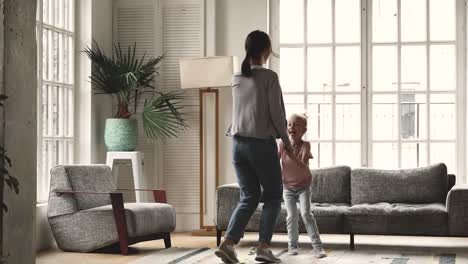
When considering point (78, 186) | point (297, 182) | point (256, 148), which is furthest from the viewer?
point (78, 186)

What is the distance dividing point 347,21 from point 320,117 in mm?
959

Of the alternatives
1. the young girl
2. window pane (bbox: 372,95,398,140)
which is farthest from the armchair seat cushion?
window pane (bbox: 372,95,398,140)

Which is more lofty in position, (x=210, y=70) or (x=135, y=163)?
(x=210, y=70)

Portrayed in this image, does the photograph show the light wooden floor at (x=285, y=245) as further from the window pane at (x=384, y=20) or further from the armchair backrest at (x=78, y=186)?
the window pane at (x=384, y=20)

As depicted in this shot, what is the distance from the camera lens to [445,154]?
26.1 feet

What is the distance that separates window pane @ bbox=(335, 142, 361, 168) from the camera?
26.6ft

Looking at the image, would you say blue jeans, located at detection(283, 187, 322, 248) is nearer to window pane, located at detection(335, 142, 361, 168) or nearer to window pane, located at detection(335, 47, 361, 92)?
window pane, located at detection(335, 142, 361, 168)

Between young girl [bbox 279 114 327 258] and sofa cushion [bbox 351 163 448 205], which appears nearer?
young girl [bbox 279 114 327 258]

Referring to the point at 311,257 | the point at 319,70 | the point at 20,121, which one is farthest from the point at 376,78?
the point at 20,121

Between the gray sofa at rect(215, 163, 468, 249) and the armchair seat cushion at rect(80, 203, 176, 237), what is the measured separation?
412 millimetres

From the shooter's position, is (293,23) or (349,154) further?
(293,23)

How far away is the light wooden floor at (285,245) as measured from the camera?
Answer: 613 centimetres

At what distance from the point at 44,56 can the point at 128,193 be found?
1806 mm

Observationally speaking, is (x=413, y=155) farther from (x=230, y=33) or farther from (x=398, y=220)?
(x=230, y=33)
